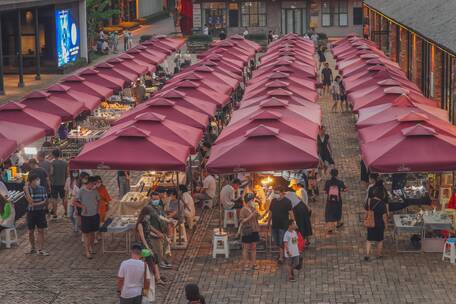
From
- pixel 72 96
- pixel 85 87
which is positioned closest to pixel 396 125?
pixel 72 96

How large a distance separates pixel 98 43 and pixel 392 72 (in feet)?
132

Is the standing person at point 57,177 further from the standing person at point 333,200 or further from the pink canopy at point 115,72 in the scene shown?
the pink canopy at point 115,72

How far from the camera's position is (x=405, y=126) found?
23109mm

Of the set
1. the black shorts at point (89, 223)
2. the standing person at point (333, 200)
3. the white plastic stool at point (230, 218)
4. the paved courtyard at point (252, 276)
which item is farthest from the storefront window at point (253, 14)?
the black shorts at point (89, 223)

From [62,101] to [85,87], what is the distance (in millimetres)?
3313

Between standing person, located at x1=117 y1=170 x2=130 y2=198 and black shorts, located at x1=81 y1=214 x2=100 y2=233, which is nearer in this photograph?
black shorts, located at x1=81 y1=214 x2=100 y2=233

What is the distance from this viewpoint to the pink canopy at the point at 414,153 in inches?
806

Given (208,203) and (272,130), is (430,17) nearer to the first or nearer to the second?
(208,203)

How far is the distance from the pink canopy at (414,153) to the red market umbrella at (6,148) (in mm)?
7745

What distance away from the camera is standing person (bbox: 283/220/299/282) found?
1938 centimetres

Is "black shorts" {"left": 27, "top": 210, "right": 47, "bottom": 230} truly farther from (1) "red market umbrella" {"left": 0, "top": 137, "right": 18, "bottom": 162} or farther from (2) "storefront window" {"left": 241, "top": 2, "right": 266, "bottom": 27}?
(2) "storefront window" {"left": 241, "top": 2, "right": 266, "bottom": 27}

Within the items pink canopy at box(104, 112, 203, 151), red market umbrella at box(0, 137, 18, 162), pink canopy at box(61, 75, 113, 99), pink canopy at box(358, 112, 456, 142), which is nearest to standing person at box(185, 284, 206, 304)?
pink canopy at box(104, 112, 203, 151)

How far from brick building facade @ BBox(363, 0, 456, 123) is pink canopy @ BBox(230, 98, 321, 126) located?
3.72m

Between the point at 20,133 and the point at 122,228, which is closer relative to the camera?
the point at 122,228
